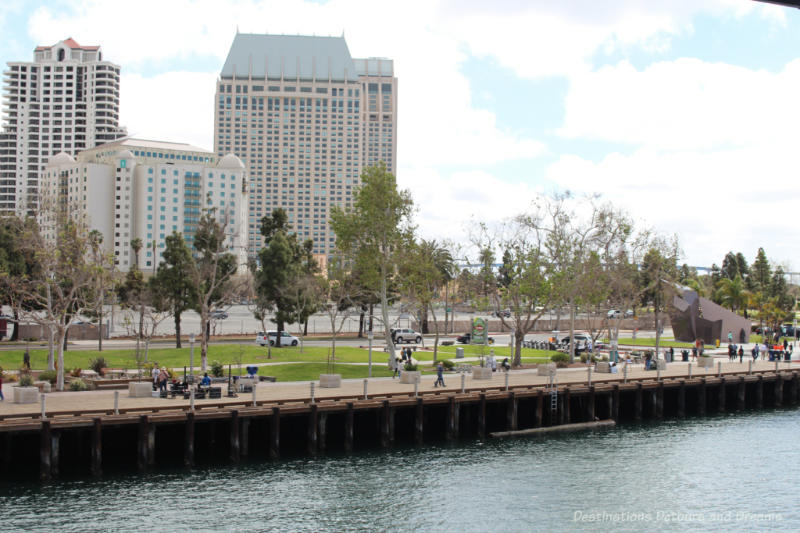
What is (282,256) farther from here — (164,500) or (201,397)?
(164,500)

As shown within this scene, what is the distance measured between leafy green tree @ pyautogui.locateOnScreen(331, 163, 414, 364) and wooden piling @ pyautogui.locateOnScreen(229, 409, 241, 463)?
820 inches

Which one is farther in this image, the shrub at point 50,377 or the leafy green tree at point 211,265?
the leafy green tree at point 211,265

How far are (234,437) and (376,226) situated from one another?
969 inches

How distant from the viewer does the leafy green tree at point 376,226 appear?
58.6 metres

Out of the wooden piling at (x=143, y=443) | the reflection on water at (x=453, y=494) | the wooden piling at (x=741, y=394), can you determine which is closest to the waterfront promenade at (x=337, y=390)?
the wooden piling at (x=143, y=443)

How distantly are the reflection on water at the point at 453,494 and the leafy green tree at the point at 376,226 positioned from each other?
19800mm

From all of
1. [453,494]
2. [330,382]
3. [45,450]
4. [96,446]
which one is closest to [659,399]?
[330,382]

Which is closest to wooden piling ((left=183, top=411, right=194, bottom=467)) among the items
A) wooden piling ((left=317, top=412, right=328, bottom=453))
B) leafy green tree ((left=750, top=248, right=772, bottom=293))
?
wooden piling ((left=317, top=412, right=328, bottom=453))

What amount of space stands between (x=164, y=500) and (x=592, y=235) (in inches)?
2113

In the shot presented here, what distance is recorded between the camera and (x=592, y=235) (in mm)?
75250

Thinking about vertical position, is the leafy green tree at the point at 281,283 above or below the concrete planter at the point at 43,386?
above

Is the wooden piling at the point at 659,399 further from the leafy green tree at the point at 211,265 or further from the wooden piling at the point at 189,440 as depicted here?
the leafy green tree at the point at 211,265

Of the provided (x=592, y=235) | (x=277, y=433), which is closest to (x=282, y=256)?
(x=592, y=235)

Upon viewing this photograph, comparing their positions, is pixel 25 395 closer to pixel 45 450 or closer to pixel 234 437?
pixel 45 450
